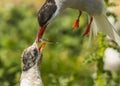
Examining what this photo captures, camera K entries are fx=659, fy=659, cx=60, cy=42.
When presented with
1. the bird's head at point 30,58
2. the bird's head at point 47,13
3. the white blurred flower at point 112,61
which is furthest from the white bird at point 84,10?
the white blurred flower at point 112,61

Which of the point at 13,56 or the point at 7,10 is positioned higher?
the point at 7,10

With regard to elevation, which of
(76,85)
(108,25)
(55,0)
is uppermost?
(55,0)

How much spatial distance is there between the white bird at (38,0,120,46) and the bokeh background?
214mm

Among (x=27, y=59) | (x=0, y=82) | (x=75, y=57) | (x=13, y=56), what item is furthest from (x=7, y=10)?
(x=27, y=59)

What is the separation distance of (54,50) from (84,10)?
2944mm

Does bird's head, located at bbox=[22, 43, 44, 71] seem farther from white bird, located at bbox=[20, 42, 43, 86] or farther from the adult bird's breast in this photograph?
the adult bird's breast

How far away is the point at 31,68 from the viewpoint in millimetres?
2588

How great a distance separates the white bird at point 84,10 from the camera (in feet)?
8.38

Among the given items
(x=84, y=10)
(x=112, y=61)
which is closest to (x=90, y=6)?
(x=84, y=10)

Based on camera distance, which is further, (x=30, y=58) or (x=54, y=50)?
(x=54, y=50)

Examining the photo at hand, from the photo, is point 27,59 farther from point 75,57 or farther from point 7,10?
point 7,10

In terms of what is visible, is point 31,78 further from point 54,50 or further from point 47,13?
point 54,50

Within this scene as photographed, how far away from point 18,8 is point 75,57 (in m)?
1.03

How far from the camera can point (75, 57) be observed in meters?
5.79
